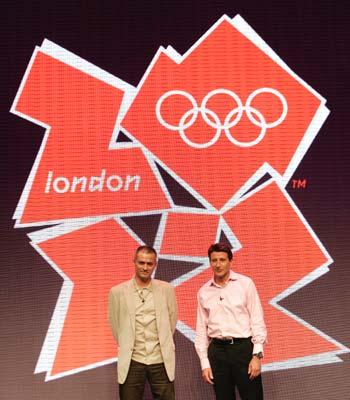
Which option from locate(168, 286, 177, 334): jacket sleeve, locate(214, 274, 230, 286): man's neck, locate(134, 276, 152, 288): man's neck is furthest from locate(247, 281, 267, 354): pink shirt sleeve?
locate(134, 276, 152, 288): man's neck

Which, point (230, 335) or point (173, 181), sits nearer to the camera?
point (230, 335)

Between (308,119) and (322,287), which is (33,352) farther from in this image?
(308,119)

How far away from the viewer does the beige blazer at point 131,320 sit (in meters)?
3.43

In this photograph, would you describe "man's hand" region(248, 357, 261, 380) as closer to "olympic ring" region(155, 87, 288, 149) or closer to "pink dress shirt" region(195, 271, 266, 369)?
"pink dress shirt" region(195, 271, 266, 369)

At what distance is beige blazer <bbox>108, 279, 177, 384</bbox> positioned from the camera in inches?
135

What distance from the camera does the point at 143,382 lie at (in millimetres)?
3465

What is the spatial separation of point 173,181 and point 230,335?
1.26 m

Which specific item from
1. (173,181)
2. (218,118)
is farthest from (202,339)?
(218,118)

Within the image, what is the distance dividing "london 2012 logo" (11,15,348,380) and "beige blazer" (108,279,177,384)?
2.30 ft

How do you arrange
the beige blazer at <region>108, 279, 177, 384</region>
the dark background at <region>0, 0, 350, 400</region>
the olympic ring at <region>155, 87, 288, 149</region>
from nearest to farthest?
the beige blazer at <region>108, 279, 177, 384</region> → the dark background at <region>0, 0, 350, 400</region> → the olympic ring at <region>155, 87, 288, 149</region>

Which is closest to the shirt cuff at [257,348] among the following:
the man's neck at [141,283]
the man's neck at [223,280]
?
the man's neck at [223,280]

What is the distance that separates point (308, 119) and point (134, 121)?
1.21 meters

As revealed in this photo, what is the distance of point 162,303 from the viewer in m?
3.52

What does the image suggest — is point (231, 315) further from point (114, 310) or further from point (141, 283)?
point (114, 310)
